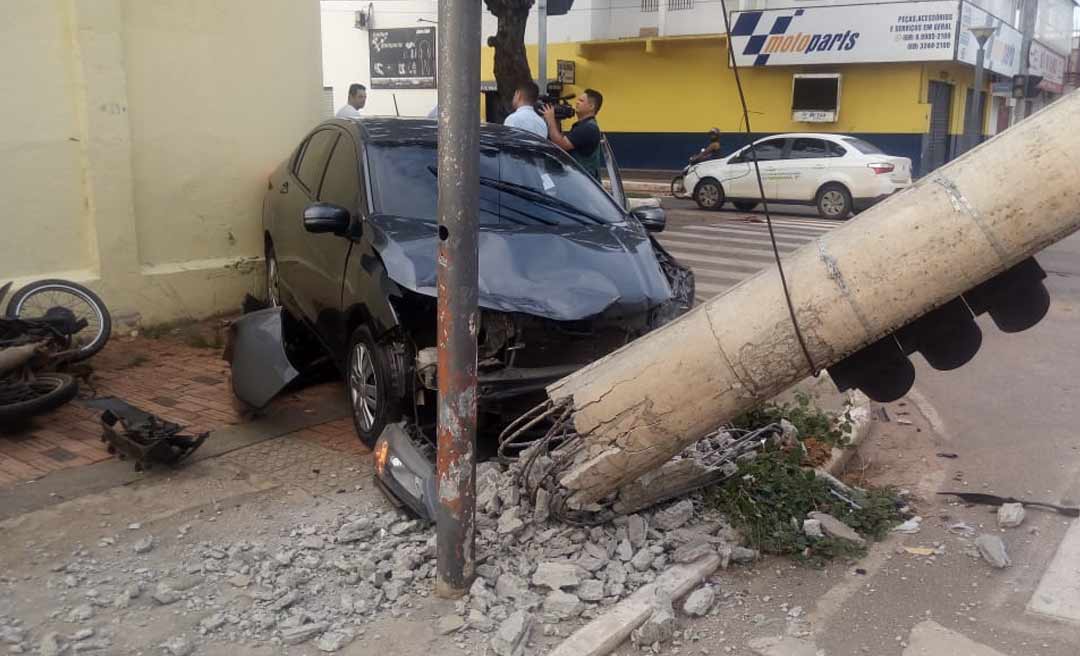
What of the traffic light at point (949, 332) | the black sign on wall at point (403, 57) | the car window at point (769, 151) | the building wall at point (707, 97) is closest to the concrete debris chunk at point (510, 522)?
the traffic light at point (949, 332)

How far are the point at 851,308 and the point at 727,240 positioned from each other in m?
11.1

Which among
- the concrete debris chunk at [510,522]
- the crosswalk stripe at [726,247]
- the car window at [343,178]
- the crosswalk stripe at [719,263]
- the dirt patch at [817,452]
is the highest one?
the car window at [343,178]

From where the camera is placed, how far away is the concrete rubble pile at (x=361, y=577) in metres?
3.71

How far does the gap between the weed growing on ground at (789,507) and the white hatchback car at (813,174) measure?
43.7 feet

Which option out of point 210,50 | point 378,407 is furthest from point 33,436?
point 210,50

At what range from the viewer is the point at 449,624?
12.4ft

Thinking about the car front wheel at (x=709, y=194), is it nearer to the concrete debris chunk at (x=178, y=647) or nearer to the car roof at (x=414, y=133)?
the car roof at (x=414, y=133)

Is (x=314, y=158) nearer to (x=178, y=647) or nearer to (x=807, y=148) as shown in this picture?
(x=178, y=647)

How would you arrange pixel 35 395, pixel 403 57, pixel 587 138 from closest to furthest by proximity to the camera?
pixel 35 395
pixel 587 138
pixel 403 57

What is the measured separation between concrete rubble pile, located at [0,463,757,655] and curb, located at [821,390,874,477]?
46.2 inches

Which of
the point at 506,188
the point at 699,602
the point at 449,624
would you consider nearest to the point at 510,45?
the point at 506,188

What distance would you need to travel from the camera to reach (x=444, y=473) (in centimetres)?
394

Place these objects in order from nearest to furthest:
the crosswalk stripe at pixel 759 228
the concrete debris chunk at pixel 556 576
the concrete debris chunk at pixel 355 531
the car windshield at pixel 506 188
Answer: the concrete debris chunk at pixel 556 576
the concrete debris chunk at pixel 355 531
the car windshield at pixel 506 188
the crosswalk stripe at pixel 759 228

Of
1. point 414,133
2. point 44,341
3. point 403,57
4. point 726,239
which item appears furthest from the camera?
point 403,57
